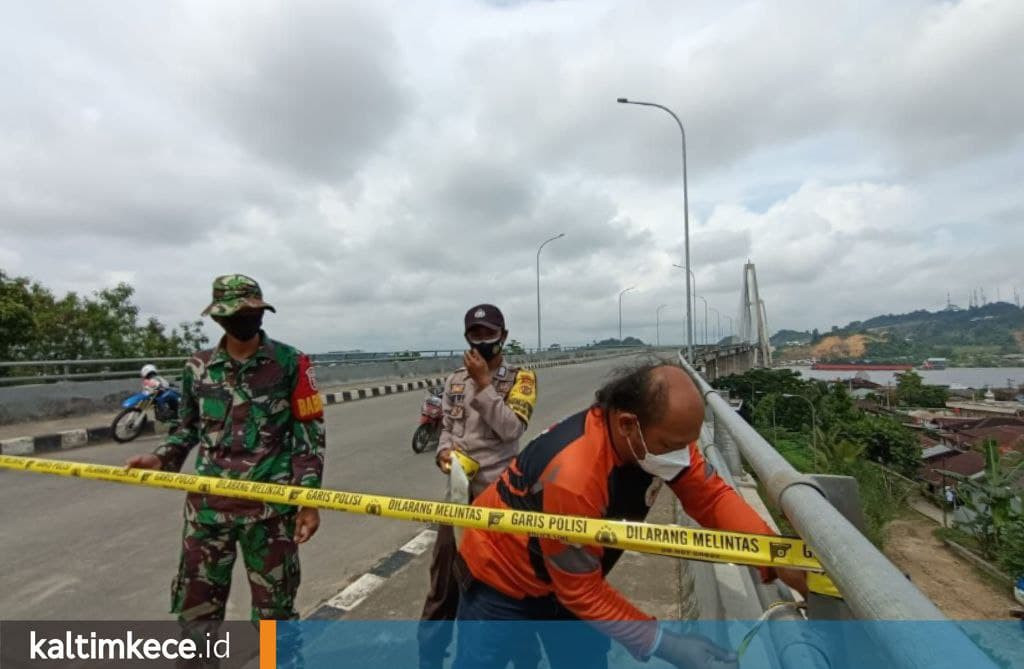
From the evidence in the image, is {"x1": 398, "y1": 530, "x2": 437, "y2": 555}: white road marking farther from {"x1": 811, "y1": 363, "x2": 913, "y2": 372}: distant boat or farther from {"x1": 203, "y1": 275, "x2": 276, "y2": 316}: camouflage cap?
{"x1": 811, "y1": 363, "x2": 913, "y2": 372}: distant boat

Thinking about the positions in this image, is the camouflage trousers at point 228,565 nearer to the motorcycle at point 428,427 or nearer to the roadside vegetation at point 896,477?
the roadside vegetation at point 896,477

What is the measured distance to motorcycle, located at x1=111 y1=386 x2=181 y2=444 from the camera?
884 cm

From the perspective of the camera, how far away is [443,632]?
2.21 m

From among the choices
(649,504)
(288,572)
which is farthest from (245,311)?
(649,504)

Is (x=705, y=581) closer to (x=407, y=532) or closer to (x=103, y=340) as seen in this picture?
(x=407, y=532)

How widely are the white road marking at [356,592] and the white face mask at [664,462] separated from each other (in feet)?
7.31

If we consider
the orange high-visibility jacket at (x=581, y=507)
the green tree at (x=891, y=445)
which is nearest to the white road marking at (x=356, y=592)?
the orange high-visibility jacket at (x=581, y=507)

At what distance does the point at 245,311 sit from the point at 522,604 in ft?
4.65

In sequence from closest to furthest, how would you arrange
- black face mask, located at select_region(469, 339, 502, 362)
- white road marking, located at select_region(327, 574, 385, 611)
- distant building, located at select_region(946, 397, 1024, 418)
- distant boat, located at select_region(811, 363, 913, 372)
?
black face mask, located at select_region(469, 339, 502, 362) → white road marking, located at select_region(327, 574, 385, 611) → distant building, located at select_region(946, 397, 1024, 418) → distant boat, located at select_region(811, 363, 913, 372)

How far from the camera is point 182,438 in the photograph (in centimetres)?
241

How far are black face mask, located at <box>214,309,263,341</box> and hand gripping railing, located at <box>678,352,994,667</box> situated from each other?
6.05 feet

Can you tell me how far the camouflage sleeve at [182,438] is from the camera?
7.76ft

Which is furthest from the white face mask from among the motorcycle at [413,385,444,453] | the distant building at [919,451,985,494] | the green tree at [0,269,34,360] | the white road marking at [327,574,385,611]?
the green tree at [0,269,34,360]

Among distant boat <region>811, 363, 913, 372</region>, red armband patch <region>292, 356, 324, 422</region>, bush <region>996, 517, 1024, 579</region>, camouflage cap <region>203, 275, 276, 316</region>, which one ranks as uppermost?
camouflage cap <region>203, 275, 276, 316</region>
